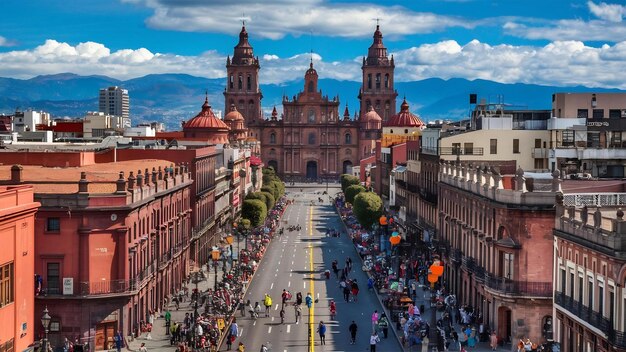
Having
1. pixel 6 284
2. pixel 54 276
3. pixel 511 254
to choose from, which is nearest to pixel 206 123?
pixel 54 276

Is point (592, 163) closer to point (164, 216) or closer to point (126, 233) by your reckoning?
point (164, 216)

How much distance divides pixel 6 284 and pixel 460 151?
4760cm

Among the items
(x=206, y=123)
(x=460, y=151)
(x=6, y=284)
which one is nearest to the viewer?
(x=6, y=284)

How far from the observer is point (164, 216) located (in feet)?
218

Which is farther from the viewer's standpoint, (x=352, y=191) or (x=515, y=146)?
(x=352, y=191)

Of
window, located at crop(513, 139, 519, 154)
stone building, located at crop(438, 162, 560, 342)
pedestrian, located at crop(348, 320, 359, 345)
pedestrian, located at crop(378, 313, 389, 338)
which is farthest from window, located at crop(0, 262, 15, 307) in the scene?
window, located at crop(513, 139, 519, 154)

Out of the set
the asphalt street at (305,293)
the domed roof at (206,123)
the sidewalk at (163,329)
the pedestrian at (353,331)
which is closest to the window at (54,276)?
the sidewalk at (163,329)

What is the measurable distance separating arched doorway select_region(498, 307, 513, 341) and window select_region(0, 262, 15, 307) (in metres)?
26.6

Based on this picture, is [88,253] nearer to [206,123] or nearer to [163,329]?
[163,329]

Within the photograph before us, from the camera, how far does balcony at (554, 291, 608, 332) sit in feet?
128

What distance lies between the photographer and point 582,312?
Result: 41.8m

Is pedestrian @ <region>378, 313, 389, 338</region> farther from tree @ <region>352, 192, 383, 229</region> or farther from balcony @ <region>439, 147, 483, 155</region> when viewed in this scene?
tree @ <region>352, 192, 383, 229</region>

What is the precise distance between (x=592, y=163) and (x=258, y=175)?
99.1 meters

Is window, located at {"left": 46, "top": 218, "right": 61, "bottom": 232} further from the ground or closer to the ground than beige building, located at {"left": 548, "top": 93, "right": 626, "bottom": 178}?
closer to the ground
